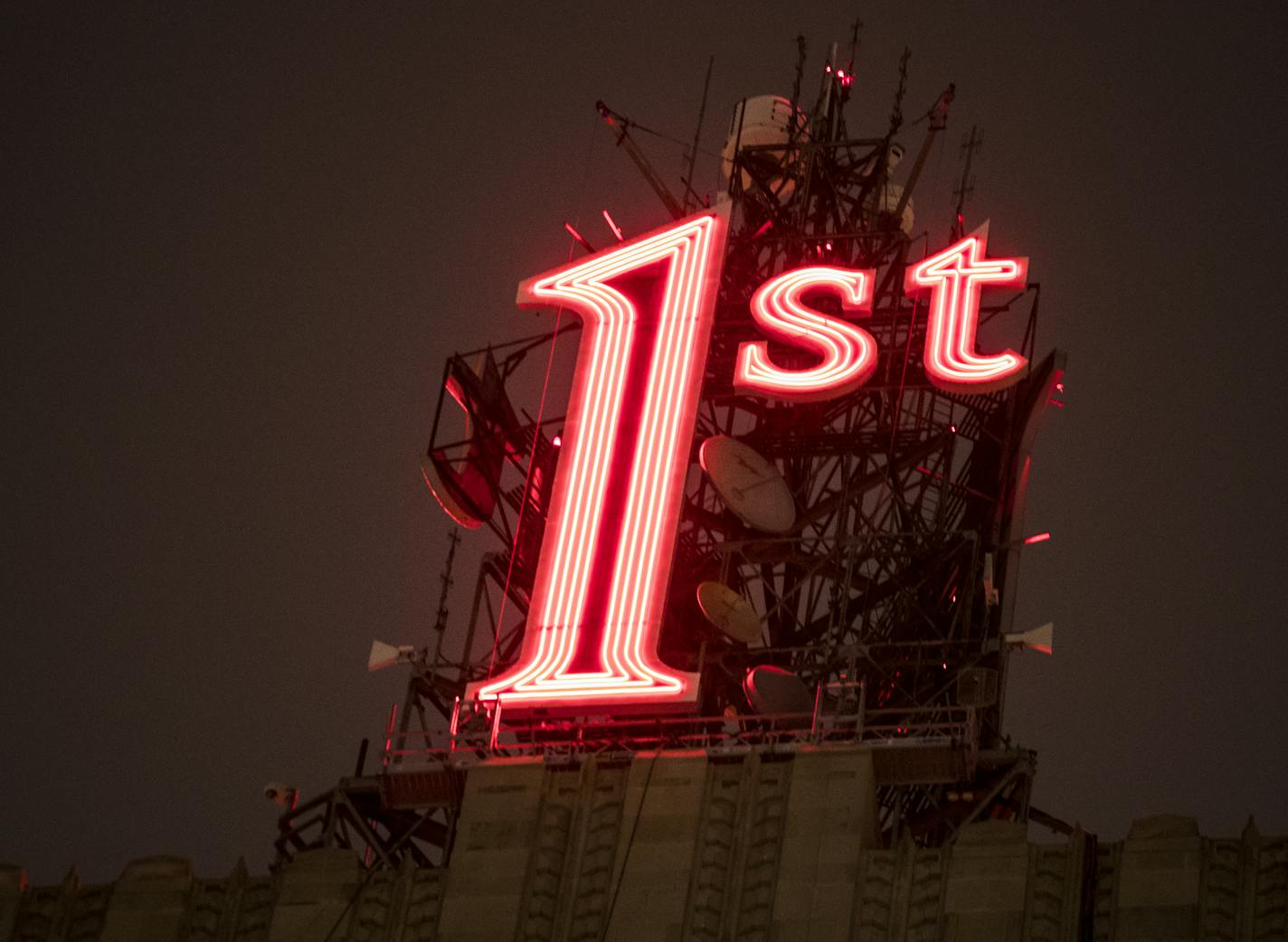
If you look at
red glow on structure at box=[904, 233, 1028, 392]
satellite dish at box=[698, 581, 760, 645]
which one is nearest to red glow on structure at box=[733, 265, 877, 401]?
red glow on structure at box=[904, 233, 1028, 392]

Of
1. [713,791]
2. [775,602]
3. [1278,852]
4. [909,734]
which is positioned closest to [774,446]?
[775,602]

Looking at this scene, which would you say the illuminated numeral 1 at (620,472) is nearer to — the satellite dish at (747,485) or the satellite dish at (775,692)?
the satellite dish at (747,485)

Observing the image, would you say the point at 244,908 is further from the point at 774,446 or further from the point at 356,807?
the point at 774,446

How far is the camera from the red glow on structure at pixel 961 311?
1652 inches

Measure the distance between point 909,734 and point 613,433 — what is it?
6.34 m

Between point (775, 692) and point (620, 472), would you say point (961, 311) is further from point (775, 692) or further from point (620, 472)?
point (775, 692)

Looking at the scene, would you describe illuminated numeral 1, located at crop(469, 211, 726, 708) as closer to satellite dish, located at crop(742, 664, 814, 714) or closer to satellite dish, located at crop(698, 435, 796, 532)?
satellite dish, located at crop(698, 435, 796, 532)

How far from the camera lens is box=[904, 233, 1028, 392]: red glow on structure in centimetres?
4197

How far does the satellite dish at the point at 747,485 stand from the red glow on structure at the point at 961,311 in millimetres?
3031

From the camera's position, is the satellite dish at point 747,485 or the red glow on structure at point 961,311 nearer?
the red glow on structure at point 961,311

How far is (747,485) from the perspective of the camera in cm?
4266

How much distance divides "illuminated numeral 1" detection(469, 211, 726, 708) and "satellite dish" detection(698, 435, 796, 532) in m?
1.42

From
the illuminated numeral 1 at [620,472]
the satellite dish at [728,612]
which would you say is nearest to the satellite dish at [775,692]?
the satellite dish at [728,612]

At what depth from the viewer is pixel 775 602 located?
1759 inches
